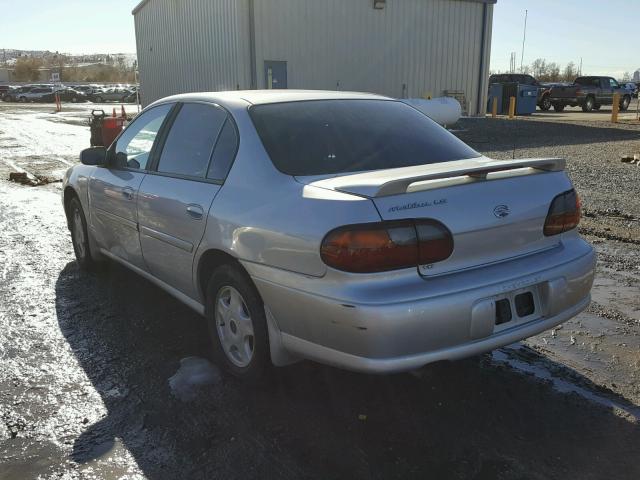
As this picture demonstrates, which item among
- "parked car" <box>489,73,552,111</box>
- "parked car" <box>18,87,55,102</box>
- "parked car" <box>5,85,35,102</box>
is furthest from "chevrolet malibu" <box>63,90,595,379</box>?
"parked car" <box>5,85,35,102</box>

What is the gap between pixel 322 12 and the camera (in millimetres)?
22750

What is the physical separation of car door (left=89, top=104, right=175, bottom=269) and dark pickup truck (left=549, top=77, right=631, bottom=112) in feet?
109

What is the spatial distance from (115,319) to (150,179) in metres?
1.12

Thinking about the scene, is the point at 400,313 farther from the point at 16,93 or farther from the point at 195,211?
the point at 16,93

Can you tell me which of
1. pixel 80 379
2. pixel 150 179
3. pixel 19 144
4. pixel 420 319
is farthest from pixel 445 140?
pixel 19 144

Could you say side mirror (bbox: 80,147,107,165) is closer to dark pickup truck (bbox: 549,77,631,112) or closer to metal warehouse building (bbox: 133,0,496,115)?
metal warehouse building (bbox: 133,0,496,115)

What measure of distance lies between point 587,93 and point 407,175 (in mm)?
34059

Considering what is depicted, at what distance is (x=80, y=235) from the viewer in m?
5.44

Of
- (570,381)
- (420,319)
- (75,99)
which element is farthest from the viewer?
(75,99)

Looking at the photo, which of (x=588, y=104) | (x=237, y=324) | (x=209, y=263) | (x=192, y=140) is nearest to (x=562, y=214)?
(x=237, y=324)

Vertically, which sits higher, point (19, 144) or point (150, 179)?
point (150, 179)

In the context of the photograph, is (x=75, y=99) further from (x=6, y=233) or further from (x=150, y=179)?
(x=150, y=179)

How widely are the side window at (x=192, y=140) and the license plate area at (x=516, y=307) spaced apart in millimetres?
1821

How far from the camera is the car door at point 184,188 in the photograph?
3.39 m
